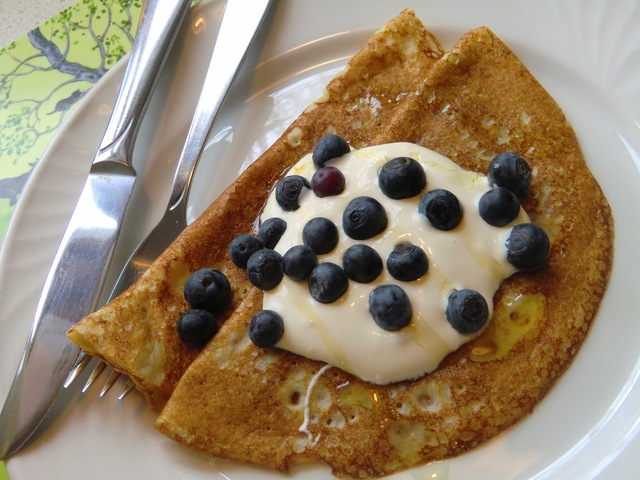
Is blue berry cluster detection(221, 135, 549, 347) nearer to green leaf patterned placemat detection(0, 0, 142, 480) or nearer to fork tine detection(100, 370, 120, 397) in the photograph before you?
fork tine detection(100, 370, 120, 397)

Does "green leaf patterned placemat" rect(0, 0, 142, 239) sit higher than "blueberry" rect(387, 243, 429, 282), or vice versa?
"blueberry" rect(387, 243, 429, 282)

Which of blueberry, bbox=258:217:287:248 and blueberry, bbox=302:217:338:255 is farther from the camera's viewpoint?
blueberry, bbox=258:217:287:248

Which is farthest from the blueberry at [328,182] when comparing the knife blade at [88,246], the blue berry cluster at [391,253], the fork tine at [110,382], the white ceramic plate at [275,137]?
the fork tine at [110,382]

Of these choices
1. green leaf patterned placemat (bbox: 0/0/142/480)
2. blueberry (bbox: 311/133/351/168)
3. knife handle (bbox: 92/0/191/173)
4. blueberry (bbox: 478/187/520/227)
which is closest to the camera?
→ blueberry (bbox: 478/187/520/227)

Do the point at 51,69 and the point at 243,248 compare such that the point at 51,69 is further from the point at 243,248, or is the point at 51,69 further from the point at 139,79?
the point at 243,248

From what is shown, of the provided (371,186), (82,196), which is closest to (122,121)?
(82,196)

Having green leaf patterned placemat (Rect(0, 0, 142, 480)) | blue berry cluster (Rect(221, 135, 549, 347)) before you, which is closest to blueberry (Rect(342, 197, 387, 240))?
blue berry cluster (Rect(221, 135, 549, 347))
